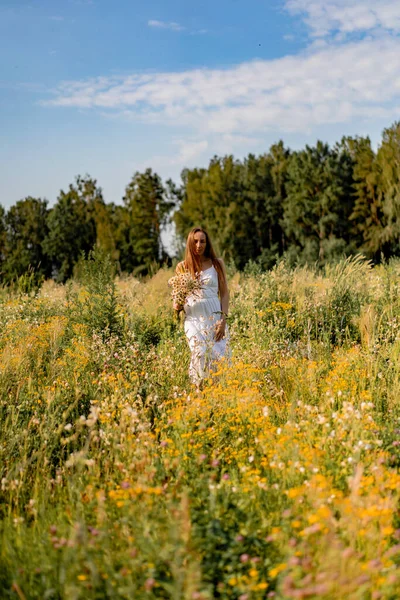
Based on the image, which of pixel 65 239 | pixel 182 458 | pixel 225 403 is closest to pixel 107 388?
pixel 225 403

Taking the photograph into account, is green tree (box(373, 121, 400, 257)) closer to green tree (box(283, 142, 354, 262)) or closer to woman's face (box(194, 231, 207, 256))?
green tree (box(283, 142, 354, 262))

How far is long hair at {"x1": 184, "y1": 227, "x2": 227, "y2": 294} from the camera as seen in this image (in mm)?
6500

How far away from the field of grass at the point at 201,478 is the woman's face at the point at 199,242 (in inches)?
45.5

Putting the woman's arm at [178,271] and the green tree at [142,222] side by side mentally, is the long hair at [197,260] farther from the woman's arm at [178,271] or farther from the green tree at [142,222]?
the green tree at [142,222]

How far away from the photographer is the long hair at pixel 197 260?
6.50 metres

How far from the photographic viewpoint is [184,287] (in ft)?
20.5

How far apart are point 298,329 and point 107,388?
153 inches

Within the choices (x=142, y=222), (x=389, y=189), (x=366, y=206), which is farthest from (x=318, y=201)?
(x=142, y=222)

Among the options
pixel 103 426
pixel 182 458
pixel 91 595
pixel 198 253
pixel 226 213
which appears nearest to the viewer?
pixel 91 595

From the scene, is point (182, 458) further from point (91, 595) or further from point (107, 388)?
point (107, 388)

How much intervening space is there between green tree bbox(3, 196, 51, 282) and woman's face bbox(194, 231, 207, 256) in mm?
41662

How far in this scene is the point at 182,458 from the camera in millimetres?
3408

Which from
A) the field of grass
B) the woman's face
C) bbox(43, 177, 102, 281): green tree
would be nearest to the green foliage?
the field of grass

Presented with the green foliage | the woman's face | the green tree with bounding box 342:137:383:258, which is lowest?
the green foliage
